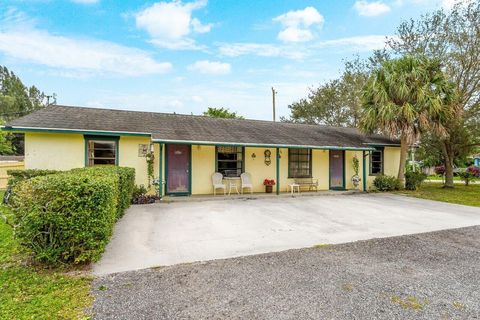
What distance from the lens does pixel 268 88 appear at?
25.1 metres

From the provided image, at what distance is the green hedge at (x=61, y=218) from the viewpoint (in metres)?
3.44

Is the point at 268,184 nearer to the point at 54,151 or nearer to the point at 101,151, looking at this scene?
the point at 101,151

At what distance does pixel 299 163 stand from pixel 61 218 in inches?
412

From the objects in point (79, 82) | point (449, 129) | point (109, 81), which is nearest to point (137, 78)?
point (109, 81)

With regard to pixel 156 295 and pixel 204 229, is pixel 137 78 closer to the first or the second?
pixel 204 229

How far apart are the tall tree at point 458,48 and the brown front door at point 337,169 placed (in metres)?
5.17

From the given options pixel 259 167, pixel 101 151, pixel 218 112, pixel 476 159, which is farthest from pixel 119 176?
pixel 476 159

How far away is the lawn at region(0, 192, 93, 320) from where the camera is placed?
2568 millimetres

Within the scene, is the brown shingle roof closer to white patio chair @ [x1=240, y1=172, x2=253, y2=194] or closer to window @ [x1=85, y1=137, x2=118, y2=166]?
window @ [x1=85, y1=137, x2=118, y2=166]

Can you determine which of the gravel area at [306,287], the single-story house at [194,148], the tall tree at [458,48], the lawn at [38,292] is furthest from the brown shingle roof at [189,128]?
the gravel area at [306,287]

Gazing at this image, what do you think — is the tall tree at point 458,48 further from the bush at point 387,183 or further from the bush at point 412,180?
the bush at point 387,183

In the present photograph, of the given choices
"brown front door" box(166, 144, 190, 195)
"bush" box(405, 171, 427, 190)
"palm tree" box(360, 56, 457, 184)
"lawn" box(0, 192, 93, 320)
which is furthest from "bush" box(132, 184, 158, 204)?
"bush" box(405, 171, 427, 190)

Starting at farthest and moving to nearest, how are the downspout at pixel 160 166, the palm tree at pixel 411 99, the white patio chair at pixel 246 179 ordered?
the palm tree at pixel 411 99 → the white patio chair at pixel 246 179 → the downspout at pixel 160 166

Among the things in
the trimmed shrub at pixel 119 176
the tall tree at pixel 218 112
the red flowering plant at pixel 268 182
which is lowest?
the red flowering plant at pixel 268 182
